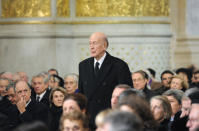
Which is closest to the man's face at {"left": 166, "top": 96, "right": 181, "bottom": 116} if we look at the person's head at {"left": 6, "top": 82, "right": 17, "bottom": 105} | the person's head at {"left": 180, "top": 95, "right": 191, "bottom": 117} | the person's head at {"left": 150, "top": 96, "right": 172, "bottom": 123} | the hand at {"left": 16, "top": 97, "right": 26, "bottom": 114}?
the person's head at {"left": 180, "top": 95, "right": 191, "bottom": 117}

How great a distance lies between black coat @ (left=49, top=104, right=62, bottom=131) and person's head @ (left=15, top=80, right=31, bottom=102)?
49 cm

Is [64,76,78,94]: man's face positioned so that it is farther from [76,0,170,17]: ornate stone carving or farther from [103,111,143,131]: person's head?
[103,111,143,131]: person's head

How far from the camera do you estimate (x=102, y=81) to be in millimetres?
7570

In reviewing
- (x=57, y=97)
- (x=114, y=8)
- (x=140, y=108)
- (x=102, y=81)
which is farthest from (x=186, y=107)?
(x=114, y=8)

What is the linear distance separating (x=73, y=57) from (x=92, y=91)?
25.6 feet

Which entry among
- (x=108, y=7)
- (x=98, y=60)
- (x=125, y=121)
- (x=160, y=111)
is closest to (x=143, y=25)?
(x=108, y=7)

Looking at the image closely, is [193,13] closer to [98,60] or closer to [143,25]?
[143,25]

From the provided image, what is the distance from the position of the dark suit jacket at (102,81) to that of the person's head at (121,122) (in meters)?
3.72

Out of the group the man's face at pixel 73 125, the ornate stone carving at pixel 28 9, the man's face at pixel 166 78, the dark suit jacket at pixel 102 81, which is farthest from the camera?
the ornate stone carving at pixel 28 9

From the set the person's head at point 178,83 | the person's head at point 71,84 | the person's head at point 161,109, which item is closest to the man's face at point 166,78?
the person's head at point 178,83

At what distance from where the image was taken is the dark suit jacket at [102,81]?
7.50m

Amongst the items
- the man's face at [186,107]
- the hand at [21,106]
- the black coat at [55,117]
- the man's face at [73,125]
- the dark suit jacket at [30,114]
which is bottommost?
the black coat at [55,117]

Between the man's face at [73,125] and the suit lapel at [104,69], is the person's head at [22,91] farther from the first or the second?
the man's face at [73,125]

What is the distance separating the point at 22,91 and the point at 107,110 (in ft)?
12.2
